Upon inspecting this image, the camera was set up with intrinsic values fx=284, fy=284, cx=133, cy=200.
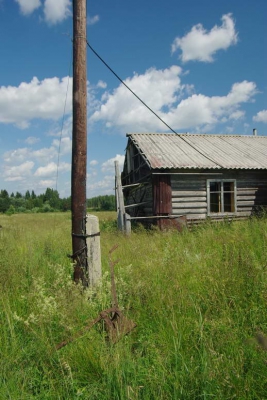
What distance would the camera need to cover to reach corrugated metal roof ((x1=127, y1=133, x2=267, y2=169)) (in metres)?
12.5

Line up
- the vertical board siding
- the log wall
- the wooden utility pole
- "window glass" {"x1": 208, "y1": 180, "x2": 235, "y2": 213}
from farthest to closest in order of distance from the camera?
"window glass" {"x1": 208, "y1": 180, "x2": 235, "y2": 213} < the log wall < the vertical board siding < the wooden utility pole

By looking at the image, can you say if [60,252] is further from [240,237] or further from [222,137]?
[222,137]

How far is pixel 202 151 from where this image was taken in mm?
Result: 14109

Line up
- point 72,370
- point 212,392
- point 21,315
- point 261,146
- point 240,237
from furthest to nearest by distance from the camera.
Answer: point 261,146 → point 240,237 → point 21,315 → point 72,370 → point 212,392

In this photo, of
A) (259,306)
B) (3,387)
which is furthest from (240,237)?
(3,387)

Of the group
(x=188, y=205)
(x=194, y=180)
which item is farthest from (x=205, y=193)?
(x=188, y=205)

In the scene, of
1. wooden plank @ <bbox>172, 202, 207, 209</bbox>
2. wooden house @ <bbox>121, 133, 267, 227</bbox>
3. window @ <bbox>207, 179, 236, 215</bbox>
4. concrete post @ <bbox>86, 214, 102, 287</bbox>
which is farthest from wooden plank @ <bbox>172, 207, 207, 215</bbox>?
concrete post @ <bbox>86, 214, 102, 287</bbox>

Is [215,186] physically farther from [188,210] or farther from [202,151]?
[188,210]

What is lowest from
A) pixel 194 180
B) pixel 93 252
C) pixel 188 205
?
pixel 93 252

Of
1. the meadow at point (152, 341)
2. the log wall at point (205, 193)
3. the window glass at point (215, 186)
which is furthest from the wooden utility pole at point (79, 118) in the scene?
the window glass at point (215, 186)

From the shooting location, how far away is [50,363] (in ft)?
7.88

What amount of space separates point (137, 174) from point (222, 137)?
5.83 m

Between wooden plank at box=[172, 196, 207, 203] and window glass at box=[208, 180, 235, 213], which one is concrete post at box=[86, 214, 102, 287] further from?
window glass at box=[208, 180, 235, 213]

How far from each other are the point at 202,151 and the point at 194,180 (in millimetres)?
2223
